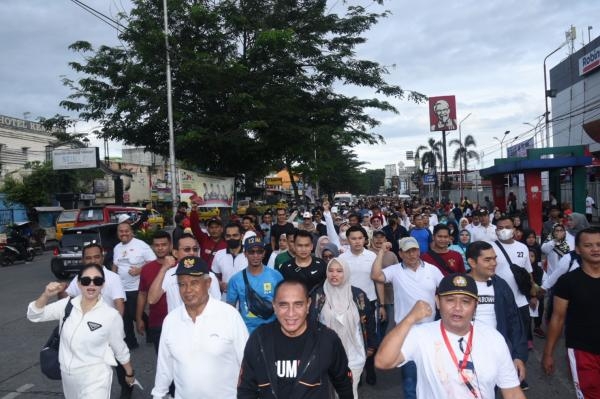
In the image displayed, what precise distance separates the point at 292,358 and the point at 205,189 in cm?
1193

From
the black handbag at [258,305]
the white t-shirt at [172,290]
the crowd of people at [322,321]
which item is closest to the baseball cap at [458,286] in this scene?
the crowd of people at [322,321]

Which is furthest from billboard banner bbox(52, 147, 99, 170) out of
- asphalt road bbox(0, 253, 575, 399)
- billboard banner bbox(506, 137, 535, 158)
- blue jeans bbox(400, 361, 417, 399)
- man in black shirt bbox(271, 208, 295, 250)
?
billboard banner bbox(506, 137, 535, 158)

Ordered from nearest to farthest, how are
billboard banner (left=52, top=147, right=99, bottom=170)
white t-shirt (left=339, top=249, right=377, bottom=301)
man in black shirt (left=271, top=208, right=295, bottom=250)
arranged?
white t-shirt (left=339, top=249, right=377, bottom=301) < man in black shirt (left=271, top=208, right=295, bottom=250) < billboard banner (left=52, top=147, right=99, bottom=170)

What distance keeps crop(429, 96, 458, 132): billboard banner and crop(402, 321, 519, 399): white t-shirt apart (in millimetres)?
26626

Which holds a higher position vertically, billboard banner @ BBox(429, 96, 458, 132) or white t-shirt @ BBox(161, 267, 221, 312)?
billboard banner @ BBox(429, 96, 458, 132)

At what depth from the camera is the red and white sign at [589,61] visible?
3378 centimetres

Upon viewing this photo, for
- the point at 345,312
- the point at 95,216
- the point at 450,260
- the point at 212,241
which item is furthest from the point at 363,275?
the point at 95,216

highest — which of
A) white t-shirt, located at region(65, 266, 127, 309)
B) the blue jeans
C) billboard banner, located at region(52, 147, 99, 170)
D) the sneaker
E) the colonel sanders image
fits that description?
the colonel sanders image

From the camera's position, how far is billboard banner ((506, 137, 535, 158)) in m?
49.2

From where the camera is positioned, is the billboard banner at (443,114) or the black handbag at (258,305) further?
the billboard banner at (443,114)

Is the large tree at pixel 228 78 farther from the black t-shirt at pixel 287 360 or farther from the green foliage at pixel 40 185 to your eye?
the green foliage at pixel 40 185

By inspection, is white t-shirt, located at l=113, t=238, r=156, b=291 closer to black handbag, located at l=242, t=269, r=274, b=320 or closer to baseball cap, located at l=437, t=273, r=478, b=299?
black handbag, located at l=242, t=269, r=274, b=320

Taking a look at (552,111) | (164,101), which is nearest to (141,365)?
(164,101)

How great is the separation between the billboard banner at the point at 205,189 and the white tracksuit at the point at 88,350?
9038mm
